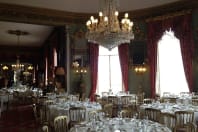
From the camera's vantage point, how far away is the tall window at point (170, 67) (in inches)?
390

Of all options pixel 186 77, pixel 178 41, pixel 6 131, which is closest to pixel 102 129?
pixel 6 131

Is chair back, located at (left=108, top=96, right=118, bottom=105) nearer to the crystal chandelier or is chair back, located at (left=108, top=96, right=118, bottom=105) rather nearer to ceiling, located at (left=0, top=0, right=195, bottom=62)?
the crystal chandelier

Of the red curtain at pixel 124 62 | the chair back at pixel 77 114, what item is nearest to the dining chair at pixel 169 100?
the chair back at pixel 77 114

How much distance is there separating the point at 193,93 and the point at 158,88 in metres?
2.08

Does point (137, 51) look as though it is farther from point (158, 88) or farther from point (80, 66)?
point (80, 66)

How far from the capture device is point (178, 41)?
9.88 m

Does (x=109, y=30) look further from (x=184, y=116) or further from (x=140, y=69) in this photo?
(x=140, y=69)

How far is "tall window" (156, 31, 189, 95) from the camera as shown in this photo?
390 inches

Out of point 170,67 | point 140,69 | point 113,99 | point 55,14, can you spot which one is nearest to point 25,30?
point 55,14

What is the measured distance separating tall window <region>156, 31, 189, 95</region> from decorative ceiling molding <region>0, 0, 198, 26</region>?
1006mm

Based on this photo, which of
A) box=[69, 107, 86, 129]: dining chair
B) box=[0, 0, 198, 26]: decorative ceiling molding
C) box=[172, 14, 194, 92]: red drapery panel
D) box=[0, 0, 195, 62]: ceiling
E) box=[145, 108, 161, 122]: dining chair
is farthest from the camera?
box=[0, 0, 195, 62]: ceiling

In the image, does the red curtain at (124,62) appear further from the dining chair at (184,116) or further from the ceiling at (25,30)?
the dining chair at (184,116)

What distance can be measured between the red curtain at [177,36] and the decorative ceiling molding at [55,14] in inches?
16.2

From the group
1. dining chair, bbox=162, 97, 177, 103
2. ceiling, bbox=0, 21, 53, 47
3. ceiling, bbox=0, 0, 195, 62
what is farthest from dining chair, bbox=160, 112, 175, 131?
ceiling, bbox=0, 21, 53, 47
